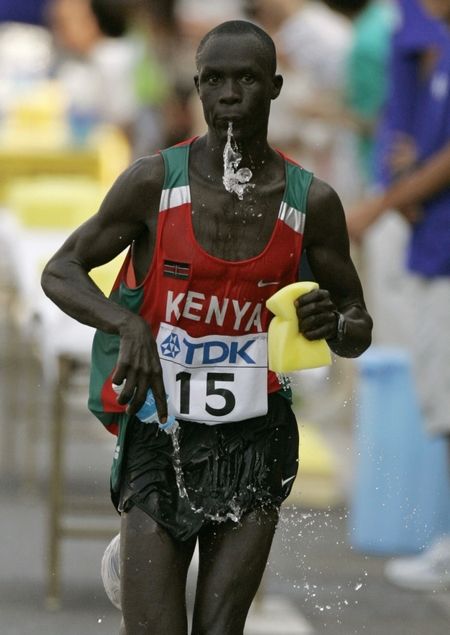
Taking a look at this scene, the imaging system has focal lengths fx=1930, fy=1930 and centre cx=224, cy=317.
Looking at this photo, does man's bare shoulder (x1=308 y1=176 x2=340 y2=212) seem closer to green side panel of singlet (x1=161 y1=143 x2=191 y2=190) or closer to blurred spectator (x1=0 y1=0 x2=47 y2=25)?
green side panel of singlet (x1=161 y1=143 x2=191 y2=190)

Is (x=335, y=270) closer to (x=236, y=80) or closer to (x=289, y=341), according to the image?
(x=289, y=341)

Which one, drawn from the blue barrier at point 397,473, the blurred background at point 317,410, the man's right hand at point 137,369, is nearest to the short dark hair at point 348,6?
the blurred background at point 317,410

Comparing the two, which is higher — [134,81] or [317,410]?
[134,81]

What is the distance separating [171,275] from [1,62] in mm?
14884

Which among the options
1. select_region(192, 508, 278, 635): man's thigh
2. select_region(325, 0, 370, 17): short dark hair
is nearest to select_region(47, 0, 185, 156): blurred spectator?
select_region(325, 0, 370, 17): short dark hair

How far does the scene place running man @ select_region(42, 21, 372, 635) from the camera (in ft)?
14.4

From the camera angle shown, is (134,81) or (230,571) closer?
(230,571)

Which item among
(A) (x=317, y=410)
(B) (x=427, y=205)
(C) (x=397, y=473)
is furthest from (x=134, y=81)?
(B) (x=427, y=205)

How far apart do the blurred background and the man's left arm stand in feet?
7.78

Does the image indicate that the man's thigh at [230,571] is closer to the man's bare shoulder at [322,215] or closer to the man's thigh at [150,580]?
the man's thigh at [150,580]

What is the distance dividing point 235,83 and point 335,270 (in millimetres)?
534

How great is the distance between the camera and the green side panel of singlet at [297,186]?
448 centimetres

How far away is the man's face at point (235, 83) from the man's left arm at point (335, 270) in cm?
26

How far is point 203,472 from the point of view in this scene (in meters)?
4.59
